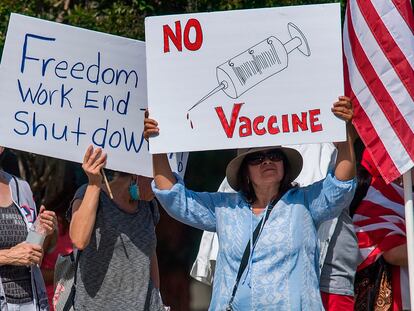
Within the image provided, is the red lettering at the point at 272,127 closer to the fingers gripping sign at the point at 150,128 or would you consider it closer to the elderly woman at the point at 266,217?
the elderly woman at the point at 266,217

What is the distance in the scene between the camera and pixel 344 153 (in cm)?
590

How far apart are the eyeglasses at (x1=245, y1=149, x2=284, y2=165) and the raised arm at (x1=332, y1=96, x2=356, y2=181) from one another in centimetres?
32

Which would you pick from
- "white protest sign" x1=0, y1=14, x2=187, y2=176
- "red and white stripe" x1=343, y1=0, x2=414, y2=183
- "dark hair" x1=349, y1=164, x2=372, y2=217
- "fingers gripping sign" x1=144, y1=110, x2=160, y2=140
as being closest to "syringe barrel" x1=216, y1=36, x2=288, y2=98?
"fingers gripping sign" x1=144, y1=110, x2=160, y2=140

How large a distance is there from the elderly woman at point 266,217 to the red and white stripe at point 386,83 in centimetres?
36

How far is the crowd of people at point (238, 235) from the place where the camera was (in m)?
5.86

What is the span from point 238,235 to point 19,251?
107cm

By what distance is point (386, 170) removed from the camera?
6250 mm

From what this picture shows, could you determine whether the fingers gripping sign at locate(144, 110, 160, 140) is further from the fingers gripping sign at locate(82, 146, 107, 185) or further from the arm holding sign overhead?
the fingers gripping sign at locate(82, 146, 107, 185)

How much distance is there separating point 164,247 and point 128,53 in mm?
3149

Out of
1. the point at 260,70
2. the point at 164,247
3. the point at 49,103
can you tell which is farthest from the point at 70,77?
the point at 164,247

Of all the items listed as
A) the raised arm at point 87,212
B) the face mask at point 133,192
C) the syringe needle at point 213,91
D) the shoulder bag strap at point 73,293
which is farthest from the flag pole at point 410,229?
the shoulder bag strap at point 73,293

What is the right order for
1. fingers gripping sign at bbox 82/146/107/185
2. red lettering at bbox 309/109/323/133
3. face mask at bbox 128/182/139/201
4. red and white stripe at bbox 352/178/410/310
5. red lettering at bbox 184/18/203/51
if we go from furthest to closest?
red and white stripe at bbox 352/178/410/310 < face mask at bbox 128/182/139/201 < fingers gripping sign at bbox 82/146/107/185 < red lettering at bbox 184/18/203/51 < red lettering at bbox 309/109/323/133

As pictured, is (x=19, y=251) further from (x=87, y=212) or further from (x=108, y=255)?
(x=108, y=255)

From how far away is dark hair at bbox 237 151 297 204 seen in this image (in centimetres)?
609
